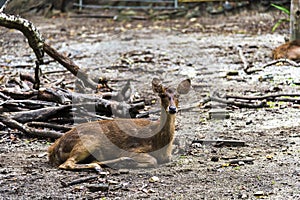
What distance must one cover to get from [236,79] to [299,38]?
2.48 metres

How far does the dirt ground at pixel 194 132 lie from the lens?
4.85 meters

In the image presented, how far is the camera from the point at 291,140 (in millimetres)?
6207

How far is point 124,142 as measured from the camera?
554 cm

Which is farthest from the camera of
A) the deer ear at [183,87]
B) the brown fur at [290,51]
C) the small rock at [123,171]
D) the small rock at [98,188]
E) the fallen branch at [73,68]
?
the brown fur at [290,51]

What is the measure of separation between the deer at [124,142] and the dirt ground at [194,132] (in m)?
0.12

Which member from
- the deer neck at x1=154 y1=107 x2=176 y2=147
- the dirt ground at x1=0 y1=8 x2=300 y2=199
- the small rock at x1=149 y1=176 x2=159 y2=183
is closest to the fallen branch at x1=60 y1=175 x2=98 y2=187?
the dirt ground at x1=0 y1=8 x2=300 y2=199

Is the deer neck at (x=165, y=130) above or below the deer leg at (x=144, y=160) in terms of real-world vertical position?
above

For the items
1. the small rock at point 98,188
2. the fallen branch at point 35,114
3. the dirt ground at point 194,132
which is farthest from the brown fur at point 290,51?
the small rock at point 98,188

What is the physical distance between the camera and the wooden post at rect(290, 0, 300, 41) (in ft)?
37.0

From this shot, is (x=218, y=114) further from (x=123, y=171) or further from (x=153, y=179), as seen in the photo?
(x=153, y=179)

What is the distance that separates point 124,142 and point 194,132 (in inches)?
54.3

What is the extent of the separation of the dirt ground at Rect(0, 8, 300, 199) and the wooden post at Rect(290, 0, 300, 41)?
0.63 metres

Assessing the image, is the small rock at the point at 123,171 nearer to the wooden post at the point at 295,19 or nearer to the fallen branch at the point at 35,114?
the fallen branch at the point at 35,114

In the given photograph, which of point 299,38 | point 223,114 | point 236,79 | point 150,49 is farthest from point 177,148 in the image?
point 150,49
